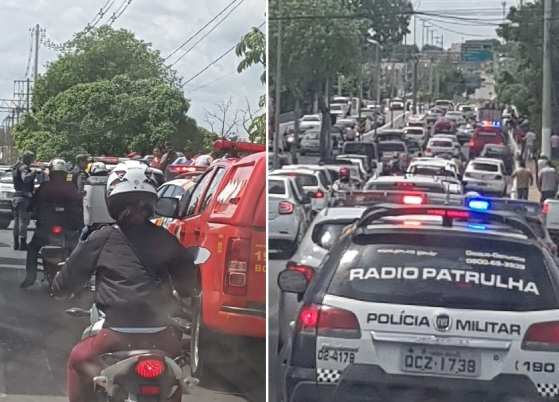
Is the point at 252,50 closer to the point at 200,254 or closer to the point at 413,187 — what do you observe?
the point at 200,254

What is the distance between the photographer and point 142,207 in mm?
2848

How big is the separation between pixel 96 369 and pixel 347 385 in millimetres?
788

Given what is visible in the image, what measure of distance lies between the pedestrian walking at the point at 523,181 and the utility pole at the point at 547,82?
114mm

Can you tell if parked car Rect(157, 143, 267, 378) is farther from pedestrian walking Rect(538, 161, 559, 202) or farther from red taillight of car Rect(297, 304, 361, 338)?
pedestrian walking Rect(538, 161, 559, 202)

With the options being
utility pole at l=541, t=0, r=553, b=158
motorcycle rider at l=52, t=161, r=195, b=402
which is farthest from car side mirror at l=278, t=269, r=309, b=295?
utility pole at l=541, t=0, r=553, b=158

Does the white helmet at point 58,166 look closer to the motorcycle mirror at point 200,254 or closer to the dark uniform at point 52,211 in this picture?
the dark uniform at point 52,211

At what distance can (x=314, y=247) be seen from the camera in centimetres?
351

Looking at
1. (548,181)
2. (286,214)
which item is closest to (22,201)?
(286,214)

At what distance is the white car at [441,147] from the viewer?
3650 millimetres

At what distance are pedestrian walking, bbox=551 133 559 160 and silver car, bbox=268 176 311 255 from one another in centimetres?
91

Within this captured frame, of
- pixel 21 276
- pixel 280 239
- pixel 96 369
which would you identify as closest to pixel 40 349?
pixel 21 276

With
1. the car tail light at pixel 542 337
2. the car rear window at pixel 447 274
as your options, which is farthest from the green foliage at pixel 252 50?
the car tail light at pixel 542 337

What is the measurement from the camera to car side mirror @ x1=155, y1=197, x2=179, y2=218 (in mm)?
3045

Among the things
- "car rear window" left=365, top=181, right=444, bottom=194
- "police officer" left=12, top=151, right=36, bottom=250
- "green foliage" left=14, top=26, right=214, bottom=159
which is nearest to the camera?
"green foliage" left=14, top=26, right=214, bottom=159
